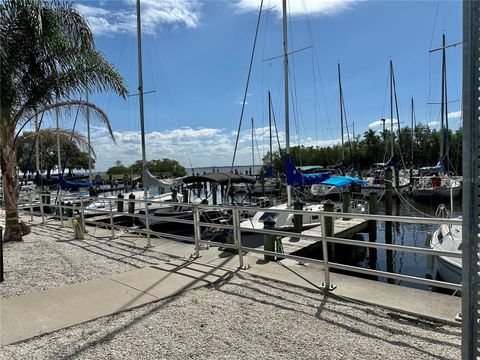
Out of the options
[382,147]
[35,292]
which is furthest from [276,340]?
[382,147]

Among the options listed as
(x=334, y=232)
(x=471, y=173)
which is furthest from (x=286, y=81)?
(x=471, y=173)

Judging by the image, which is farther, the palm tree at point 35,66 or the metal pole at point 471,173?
the palm tree at point 35,66

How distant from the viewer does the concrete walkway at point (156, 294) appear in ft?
15.7

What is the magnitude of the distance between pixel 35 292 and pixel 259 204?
1656 cm

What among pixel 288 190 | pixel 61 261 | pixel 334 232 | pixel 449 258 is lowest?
pixel 334 232

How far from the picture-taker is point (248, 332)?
435cm

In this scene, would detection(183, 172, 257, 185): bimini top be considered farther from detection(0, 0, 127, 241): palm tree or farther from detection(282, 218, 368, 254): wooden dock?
detection(0, 0, 127, 241): palm tree

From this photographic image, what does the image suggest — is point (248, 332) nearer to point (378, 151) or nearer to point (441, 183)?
point (441, 183)

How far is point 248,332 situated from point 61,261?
5.46 m

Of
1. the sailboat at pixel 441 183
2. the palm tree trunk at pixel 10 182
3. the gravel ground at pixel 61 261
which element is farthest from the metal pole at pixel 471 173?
the sailboat at pixel 441 183

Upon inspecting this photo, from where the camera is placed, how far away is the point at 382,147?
75812 millimetres

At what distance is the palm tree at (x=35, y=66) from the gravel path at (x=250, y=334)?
7252mm

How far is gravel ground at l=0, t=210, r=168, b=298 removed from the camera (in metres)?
6.70

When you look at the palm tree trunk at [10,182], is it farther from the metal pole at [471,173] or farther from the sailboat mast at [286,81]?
the metal pole at [471,173]
